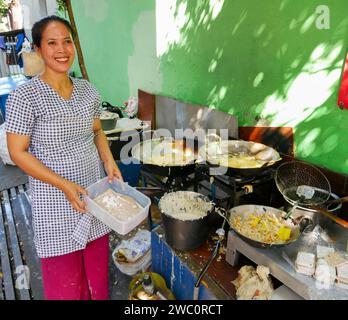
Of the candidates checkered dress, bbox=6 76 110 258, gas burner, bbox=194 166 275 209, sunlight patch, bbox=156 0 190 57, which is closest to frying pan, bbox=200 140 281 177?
gas burner, bbox=194 166 275 209

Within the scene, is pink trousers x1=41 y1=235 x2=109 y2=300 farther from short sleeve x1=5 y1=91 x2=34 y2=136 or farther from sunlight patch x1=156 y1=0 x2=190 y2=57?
sunlight patch x1=156 y1=0 x2=190 y2=57

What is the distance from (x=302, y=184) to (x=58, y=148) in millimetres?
2135

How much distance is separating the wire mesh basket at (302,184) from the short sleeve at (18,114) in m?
2.02

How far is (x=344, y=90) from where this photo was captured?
7.86 feet

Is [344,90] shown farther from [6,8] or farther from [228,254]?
[6,8]

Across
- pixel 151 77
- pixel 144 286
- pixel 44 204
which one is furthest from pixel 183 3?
pixel 144 286

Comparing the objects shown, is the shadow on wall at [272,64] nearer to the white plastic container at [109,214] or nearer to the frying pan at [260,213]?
the frying pan at [260,213]

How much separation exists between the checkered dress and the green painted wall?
1.90 metres

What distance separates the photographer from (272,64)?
296cm

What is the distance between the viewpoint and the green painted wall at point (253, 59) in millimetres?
2537

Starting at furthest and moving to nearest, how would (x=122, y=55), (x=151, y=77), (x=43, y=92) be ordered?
(x=122, y=55)
(x=151, y=77)
(x=43, y=92)

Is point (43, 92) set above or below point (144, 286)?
above

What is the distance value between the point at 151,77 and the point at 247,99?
238cm
